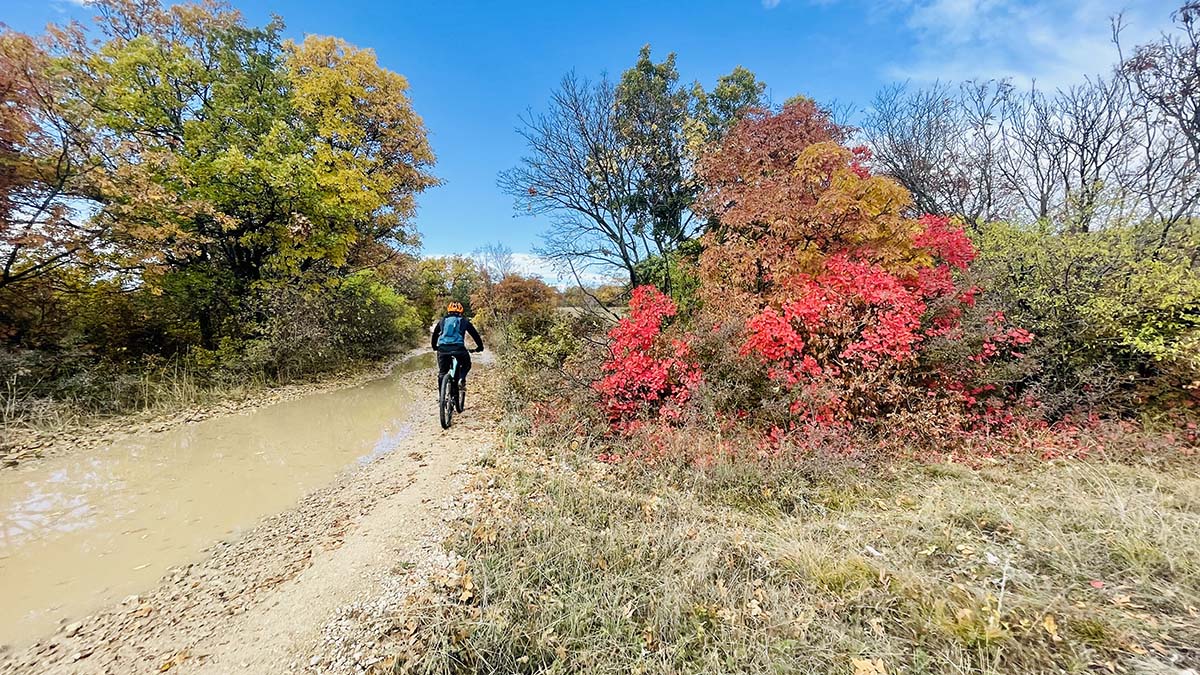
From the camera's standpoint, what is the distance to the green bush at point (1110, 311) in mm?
4742

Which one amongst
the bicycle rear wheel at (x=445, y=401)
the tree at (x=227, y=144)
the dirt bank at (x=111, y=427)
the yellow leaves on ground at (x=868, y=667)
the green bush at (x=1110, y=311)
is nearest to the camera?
the yellow leaves on ground at (x=868, y=667)

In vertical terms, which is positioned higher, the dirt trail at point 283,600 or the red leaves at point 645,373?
the red leaves at point 645,373

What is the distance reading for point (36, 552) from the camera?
320cm

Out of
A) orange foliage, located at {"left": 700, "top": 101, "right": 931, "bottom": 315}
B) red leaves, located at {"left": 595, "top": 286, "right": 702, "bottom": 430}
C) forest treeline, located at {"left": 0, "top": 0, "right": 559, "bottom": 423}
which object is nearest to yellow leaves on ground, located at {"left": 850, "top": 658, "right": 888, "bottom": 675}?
red leaves, located at {"left": 595, "top": 286, "right": 702, "bottom": 430}

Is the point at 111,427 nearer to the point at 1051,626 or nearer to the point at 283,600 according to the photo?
the point at 283,600

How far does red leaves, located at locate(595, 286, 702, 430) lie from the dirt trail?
7.99ft

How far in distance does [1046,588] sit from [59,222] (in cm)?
1194

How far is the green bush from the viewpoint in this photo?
4.74 m

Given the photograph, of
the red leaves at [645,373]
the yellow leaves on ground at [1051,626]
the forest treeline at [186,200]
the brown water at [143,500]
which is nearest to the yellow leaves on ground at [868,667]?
the yellow leaves on ground at [1051,626]

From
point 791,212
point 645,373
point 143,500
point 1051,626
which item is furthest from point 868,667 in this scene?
point 143,500

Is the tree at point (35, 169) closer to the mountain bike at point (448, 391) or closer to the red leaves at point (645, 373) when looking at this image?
the mountain bike at point (448, 391)

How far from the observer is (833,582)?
8.27 ft

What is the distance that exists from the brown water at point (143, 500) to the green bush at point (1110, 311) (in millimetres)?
9329

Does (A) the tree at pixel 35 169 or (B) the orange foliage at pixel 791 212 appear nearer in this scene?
(A) the tree at pixel 35 169
